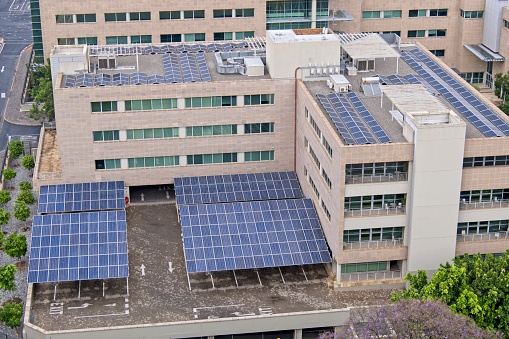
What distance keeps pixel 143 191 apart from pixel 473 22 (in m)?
65.5

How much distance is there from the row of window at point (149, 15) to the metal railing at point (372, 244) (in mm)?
57634

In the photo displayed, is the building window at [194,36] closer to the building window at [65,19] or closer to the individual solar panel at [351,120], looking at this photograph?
the building window at [65,19]

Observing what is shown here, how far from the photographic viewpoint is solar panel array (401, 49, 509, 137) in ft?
314

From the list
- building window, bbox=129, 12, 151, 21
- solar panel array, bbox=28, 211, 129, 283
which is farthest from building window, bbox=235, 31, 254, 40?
solar panel array, bbox=28, 211, 129, 283

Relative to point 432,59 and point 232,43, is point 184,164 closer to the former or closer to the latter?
point 232,43

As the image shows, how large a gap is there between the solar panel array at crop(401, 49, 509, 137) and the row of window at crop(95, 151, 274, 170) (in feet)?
67.1

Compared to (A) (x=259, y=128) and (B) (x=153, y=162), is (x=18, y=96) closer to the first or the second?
(B) (x=153, y=162)

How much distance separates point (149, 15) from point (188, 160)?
36957 millimetres

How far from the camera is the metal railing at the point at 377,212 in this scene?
92.6m

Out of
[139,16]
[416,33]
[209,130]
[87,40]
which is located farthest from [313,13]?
[209,130]

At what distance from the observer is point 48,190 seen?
355 feet

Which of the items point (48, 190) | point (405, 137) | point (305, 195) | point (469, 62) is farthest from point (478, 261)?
point (469, 62)

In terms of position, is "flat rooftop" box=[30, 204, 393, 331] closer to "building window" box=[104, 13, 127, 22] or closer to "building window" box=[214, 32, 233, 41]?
"building window" box=[104, 13, 127, 22]

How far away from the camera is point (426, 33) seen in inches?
6004
